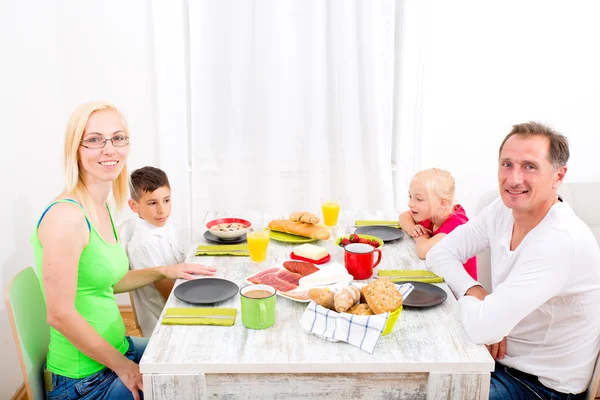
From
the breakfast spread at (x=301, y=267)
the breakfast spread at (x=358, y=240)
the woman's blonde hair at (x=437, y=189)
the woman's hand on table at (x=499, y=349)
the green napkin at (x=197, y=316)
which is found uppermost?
the woman's blonde hair at (x=437, y=189)

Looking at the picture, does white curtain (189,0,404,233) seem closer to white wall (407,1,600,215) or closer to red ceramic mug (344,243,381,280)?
white wall (407,1,600,215)

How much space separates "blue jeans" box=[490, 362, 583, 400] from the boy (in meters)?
1.19

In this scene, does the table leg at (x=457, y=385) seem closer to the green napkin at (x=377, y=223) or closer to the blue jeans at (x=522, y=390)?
the blue jeans at (x=522, y=390)

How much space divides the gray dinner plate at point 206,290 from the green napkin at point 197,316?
1.8 inches

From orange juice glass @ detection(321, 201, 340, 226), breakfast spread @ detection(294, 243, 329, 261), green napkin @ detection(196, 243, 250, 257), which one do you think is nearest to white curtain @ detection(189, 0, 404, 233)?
orange juice glass @ detection(321, 201, 340, 226)

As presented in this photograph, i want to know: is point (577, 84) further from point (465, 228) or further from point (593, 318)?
point (593, 318)

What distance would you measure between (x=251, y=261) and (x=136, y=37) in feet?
5.53

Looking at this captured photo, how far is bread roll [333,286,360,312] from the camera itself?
1528mm

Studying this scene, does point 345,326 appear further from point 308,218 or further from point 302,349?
point 308,218

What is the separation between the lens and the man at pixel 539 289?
5.18 ft

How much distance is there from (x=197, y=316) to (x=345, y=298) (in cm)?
40

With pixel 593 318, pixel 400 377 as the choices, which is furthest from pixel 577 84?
pixel 400 377

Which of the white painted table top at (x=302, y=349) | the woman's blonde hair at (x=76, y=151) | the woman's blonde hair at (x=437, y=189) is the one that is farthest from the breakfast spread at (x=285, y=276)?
the woman's blonde hair at (x=437, y=189)

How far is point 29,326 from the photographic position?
176 centimetres
